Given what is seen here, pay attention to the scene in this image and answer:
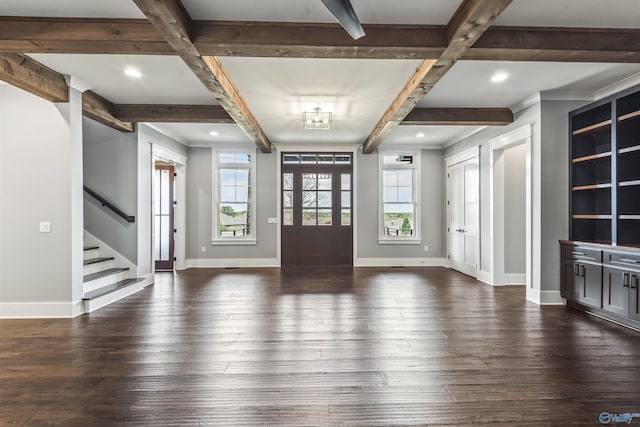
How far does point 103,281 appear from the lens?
4969 millimetres

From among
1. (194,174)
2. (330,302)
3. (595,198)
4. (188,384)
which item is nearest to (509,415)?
(188,384)

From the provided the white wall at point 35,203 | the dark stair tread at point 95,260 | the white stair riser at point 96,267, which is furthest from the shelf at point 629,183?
the dark stair tread at point 95,260

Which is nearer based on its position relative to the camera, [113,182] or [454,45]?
[454,45]

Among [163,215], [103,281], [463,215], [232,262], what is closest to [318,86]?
[103,281]

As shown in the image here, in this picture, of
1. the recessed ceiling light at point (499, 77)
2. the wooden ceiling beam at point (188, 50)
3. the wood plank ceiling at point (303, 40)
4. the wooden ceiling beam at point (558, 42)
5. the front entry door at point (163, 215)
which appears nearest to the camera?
the wooden ceiling beam at point (188, 50)

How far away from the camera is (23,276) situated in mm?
4027

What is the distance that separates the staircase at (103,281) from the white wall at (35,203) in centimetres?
34

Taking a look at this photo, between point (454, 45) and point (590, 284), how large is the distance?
326 cm

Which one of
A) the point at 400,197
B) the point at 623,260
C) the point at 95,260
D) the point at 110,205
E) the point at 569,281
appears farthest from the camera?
the point at 400,197

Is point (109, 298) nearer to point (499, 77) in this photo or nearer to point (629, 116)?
point (499, 77)

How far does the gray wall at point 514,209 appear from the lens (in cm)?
581

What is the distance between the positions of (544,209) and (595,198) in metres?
0.63

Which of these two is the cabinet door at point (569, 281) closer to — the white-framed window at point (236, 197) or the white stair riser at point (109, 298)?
the white-framed window at point (236, 197)

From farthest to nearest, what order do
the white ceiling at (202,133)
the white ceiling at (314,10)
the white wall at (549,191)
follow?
the white ceiling at (202,133)
the white wall at (549,191)
the white ceiling at (314,10)
